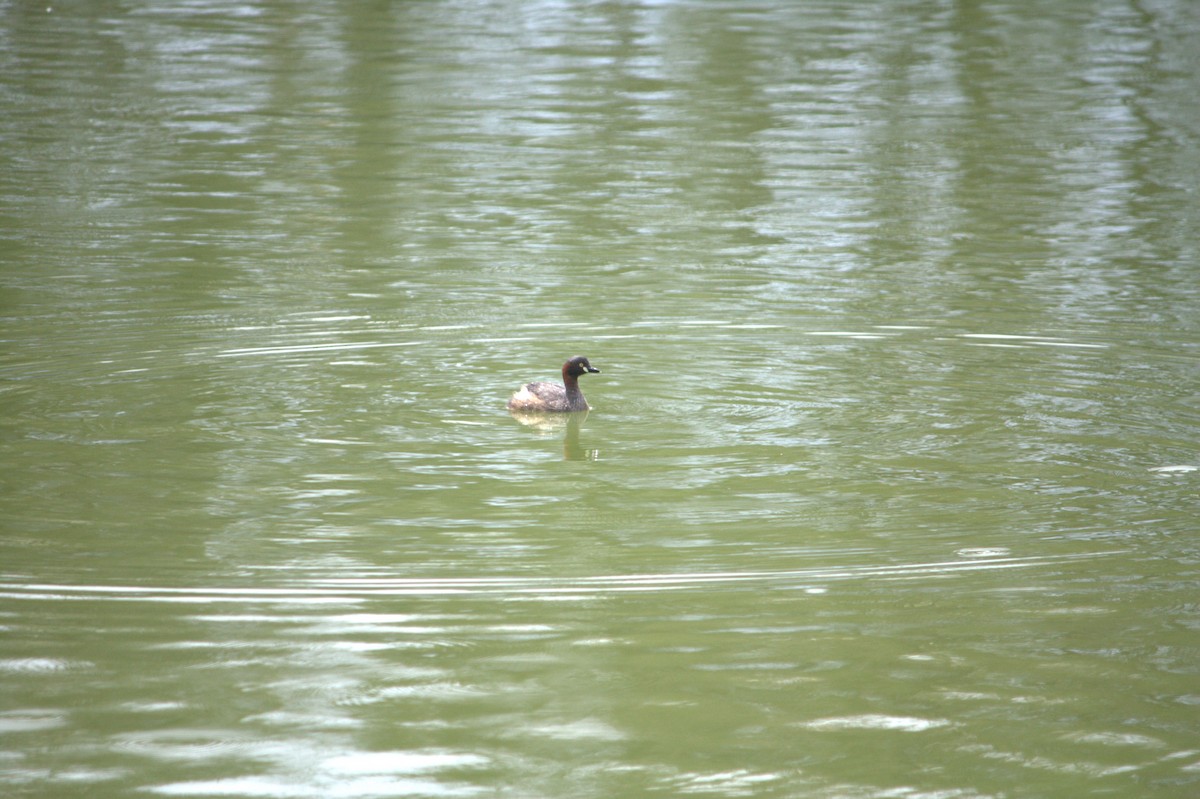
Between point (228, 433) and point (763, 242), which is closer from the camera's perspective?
point (228, 433)

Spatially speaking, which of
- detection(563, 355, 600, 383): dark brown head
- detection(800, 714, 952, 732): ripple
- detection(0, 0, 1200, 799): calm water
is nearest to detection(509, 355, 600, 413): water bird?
detection(563, 355, 600, 383): dark brown head

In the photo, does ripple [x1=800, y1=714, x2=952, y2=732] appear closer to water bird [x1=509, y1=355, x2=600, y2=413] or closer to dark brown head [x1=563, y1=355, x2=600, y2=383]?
water bird [x1=509, y1=355, x2=600, y2=413]

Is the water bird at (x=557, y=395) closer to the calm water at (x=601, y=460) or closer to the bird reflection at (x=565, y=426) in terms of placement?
the bird reflection at (x=565, y=426)

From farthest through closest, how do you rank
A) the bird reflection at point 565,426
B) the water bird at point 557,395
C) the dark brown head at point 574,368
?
the dark brown head at point 574,368, the water bird at point 557,395, the bird reflection at point 565,426

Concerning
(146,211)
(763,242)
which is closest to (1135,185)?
(763,242)

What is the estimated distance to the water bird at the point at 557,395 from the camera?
10961mm

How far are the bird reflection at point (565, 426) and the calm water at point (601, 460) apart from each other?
0.13ft

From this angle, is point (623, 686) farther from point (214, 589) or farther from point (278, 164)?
point (278, 164)

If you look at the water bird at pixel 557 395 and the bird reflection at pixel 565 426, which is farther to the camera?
the water bird at pixel 557 395

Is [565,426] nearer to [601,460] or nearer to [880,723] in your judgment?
[601,460]

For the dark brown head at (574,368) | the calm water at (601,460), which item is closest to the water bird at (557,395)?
the dark brown head at (574,368)

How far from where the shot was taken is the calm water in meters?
6.50

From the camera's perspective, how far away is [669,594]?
7.84m

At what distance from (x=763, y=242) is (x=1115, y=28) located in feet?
61.6
